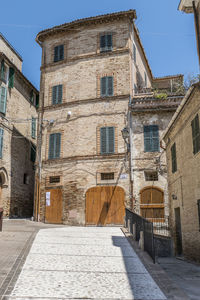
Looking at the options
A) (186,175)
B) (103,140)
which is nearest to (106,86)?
(103,140)

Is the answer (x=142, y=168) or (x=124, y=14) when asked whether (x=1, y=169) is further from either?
(x=124, y=14)

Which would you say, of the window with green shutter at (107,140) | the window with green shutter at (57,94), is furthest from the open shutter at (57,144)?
the window with green shutter at (107,140)

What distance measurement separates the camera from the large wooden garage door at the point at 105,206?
17.9m

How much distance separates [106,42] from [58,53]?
149 inches

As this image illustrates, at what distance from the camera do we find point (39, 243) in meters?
9.59

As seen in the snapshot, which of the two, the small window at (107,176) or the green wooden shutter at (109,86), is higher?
the green wooden shutter at (109,86)

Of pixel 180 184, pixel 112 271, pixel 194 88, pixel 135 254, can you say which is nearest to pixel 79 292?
pixel 112 271

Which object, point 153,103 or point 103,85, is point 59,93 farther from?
point 153,103

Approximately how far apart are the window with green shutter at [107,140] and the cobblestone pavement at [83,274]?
9.48 meters

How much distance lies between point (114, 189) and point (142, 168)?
215 centimetres

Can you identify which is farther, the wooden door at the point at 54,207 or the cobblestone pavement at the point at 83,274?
the wooden door at the point at 54,207

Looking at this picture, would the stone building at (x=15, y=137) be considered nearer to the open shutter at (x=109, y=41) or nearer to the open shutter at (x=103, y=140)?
the open shutter at (x=103, y=140)

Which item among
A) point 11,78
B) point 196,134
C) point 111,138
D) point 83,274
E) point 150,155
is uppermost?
point 11,78

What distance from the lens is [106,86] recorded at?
2017cm
